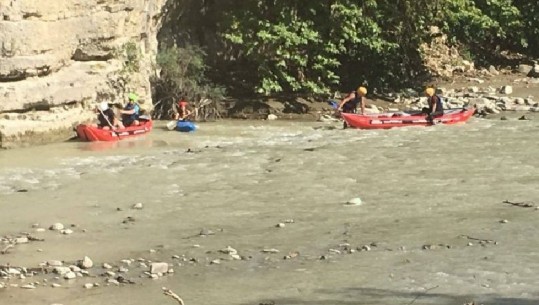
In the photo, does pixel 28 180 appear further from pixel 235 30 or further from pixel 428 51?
pixel 428 51

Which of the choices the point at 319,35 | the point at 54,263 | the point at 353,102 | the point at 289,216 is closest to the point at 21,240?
the point at 54,263

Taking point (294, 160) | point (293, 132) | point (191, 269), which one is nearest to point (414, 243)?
point (191, 269)

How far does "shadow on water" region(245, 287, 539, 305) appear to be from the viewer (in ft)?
25.3

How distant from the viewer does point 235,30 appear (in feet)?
77.8

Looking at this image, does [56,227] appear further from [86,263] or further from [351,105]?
[351,105]

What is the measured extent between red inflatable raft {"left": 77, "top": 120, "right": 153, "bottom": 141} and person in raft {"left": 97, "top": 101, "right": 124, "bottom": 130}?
A: 0.86ft

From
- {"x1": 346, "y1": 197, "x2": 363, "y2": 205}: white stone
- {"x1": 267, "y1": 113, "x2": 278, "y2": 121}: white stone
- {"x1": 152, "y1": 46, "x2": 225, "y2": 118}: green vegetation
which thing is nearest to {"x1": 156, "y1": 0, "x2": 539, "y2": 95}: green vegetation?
{"x1": 152, "y1": 46, "x2": 225, "y2": 118}: green vegetation

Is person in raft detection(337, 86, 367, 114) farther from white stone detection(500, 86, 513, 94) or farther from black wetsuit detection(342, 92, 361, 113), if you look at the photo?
white stone detection(500, 86, 513, 94)

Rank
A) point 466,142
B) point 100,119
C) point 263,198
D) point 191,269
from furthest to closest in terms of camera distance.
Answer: point 100,119 < point 466,142 < point 263,198 < point 191,269

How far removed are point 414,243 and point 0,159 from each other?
9.81m

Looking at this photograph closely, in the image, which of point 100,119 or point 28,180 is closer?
point 28,180

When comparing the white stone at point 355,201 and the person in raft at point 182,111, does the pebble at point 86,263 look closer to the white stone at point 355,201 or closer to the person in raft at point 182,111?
the white stone at point 355,201

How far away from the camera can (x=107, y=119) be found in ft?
64.7

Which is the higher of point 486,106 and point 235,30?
point 235,30
